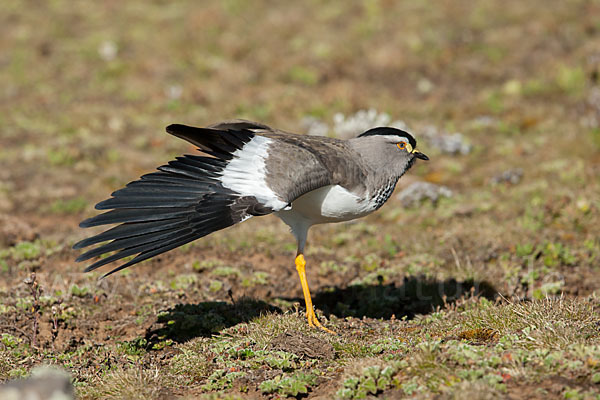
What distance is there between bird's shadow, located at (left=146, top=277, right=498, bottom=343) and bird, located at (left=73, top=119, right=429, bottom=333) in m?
0.93

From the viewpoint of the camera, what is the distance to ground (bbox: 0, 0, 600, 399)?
5.55 metres

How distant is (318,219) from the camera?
6.86 meters

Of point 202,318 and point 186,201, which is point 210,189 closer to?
point 186,201

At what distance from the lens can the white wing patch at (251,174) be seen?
589 centimetres

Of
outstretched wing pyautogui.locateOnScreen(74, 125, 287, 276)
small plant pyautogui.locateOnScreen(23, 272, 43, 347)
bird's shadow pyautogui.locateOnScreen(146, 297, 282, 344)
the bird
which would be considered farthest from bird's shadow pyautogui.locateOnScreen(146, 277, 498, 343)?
outstretched wing pyautogui.locateOnScreen(74, 125, 287, 276)

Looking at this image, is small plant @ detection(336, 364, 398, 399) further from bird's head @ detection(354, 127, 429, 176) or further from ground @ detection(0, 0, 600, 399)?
bird's head @ detection(354, 127, 429, 176)

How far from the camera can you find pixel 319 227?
10.5 metres

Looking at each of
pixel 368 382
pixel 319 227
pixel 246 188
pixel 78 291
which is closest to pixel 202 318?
pixel 78 291

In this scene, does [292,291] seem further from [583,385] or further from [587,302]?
[583,385]

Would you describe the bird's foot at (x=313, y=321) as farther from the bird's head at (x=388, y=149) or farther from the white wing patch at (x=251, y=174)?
the bird's head at (x=388, y=149)

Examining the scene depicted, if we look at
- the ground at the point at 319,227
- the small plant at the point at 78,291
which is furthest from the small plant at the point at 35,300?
the small plant at the point at 78,291

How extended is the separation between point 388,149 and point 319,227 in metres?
3.64

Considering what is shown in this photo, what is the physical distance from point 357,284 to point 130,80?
10.9 metres

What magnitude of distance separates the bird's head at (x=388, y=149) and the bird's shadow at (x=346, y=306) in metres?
1.70
